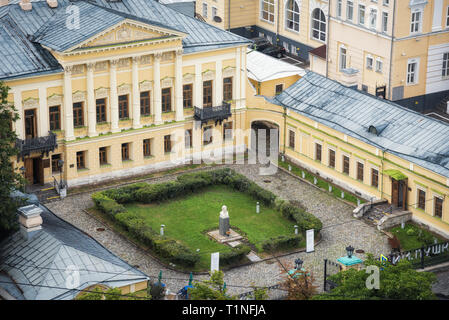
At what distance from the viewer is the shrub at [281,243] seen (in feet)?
211

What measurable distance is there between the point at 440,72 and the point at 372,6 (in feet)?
28.6

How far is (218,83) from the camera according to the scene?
7869 cm

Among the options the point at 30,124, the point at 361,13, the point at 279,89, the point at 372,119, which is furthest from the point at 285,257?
the point at 361,13

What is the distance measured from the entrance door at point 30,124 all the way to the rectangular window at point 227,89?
1629 cm

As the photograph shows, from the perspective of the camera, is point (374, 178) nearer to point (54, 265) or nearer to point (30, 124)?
point (30, 124)

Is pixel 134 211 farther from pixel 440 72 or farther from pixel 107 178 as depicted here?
pixel 440 72

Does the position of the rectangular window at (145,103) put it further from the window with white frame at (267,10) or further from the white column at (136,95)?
the window with white frame at (267,10)

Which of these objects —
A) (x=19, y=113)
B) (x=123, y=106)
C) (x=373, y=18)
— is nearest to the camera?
(x=19, y=113)

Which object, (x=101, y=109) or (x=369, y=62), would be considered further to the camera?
(x=369, y=62)

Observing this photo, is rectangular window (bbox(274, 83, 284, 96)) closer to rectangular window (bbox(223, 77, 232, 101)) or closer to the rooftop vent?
rectangular window (bbox(223, 77, 232, 101))

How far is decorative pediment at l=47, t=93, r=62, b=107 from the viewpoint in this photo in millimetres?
71625

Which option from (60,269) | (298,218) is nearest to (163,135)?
(298,218)

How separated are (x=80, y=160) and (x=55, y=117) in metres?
4.05
